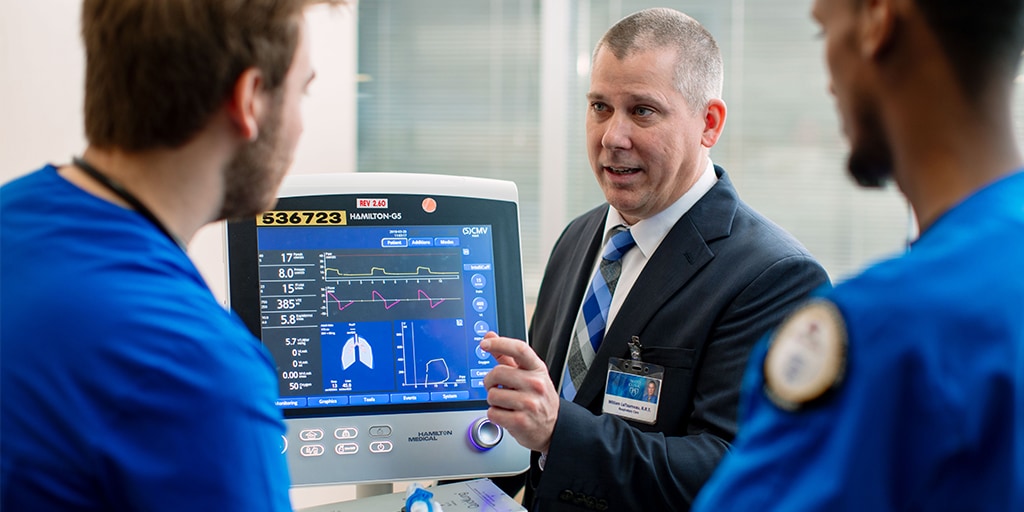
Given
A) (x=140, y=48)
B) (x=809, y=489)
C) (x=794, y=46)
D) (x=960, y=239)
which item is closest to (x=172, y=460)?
(x=140, y=48)

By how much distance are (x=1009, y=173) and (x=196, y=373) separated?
0.74 meters

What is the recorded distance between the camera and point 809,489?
66cm

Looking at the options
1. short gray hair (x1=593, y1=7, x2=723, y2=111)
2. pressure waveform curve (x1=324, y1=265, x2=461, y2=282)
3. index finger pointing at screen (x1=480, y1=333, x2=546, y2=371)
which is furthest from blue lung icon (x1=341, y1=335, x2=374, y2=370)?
short gray hair (x1=593, y1=7, x2=723, y2=111)

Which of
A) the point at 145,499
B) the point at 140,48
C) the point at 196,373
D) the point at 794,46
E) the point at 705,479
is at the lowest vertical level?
the point at 705,479

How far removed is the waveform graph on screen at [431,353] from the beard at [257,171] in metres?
0.52

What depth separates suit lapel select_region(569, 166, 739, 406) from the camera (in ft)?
5.41

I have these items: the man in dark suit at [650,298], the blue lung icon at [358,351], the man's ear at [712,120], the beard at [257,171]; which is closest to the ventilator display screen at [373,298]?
the blue lung icon at [358,351]

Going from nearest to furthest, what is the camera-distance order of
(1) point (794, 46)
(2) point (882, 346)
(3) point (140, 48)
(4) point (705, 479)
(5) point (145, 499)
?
(2) point (882, 346), (5) point (145, 499), (3) point (140, 48), (4) point (705, 479), (1) point (794, 46)

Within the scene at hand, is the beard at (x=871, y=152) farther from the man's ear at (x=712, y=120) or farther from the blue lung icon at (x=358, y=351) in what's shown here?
the man's ear at (x=712, y=120)

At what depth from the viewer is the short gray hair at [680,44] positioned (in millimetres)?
1798

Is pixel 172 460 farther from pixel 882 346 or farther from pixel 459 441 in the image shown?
pixel 459 441

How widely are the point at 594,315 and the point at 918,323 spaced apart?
1.16 metres

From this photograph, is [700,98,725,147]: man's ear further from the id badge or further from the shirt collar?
the id badge

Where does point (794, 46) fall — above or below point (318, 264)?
above
